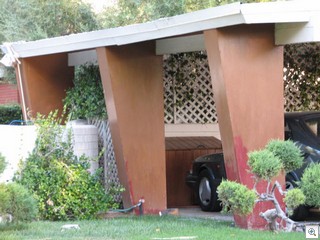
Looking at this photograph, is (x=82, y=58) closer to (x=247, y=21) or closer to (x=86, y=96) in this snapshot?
(x=86, y=96)

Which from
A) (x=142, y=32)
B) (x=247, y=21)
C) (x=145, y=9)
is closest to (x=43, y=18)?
(x=145, y=9)

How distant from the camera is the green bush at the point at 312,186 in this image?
8506 mm

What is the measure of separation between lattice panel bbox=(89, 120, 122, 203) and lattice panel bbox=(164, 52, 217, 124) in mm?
1718

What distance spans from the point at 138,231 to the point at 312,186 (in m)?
2.25

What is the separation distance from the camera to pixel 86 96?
13617mm

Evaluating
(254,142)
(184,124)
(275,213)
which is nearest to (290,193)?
(275,213)

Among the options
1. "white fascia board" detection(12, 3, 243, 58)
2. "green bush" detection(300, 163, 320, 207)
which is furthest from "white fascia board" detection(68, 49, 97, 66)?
"green bush" detection(300, 163, 320, 207)

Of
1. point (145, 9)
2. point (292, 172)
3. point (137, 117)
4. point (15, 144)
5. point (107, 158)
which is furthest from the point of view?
point (145, 9)

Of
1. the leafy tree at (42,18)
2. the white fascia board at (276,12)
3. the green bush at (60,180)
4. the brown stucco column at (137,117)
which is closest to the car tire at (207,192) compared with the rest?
the brown stucco column at (137,117)

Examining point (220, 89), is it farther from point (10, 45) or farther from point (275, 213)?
point (10, 45)

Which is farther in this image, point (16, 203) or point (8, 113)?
point (8, 113)

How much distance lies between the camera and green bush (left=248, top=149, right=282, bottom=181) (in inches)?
332

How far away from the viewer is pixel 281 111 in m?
10.0

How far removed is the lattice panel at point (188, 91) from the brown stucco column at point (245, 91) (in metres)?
4.58
